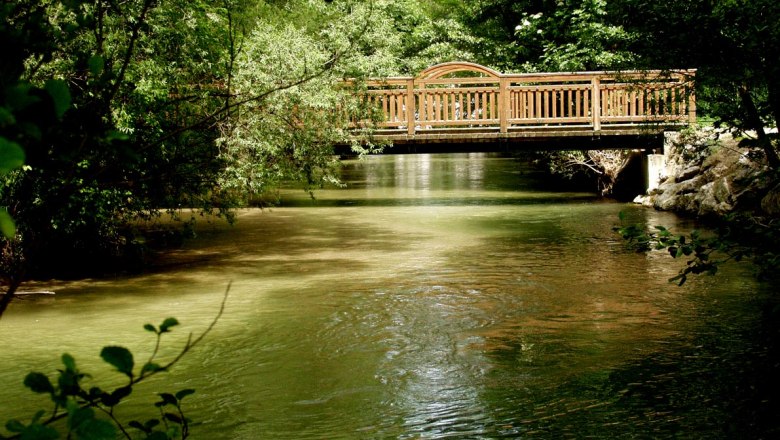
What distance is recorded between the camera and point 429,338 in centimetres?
819

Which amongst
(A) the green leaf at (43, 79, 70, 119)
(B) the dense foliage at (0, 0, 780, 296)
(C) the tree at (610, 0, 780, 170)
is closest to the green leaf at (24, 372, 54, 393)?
(B) the dense foliage at (0, 0, 780, 296)

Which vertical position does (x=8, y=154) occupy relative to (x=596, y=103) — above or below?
below

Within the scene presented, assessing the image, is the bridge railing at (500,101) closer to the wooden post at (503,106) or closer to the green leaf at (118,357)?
the wooden post at (503,106)

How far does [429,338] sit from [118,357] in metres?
6.79

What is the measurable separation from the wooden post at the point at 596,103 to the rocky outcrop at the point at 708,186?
151 cm

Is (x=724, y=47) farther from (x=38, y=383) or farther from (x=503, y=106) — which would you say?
(x=503, y=106)

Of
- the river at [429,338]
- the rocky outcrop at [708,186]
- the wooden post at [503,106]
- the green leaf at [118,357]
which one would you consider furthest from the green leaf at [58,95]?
the wooden post at [503,106]

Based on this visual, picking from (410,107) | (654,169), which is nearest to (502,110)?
(410,107)

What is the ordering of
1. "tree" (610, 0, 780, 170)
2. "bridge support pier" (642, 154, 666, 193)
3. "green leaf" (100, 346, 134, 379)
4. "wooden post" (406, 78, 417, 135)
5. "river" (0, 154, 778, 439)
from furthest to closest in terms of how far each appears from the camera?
"bridge support pier" (642, 154, 666, 193) → "wooden post" (406, 78, 417, 135) → "river" (0, 154, 778, 439) → "tree" (610, 0, 780, 170) → "green leaf" (100, 346, 134, 379)

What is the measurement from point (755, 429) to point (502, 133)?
12570 millimetres

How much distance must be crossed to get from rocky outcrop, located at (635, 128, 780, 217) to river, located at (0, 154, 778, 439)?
99 cm

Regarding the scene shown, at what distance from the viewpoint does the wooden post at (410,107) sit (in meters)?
17.4

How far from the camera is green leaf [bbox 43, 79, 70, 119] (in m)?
1.34

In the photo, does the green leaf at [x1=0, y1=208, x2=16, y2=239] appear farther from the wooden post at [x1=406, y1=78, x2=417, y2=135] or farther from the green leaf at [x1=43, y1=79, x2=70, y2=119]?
the wooden post at [x1=406, y1=78, x2=417, y2=135]
